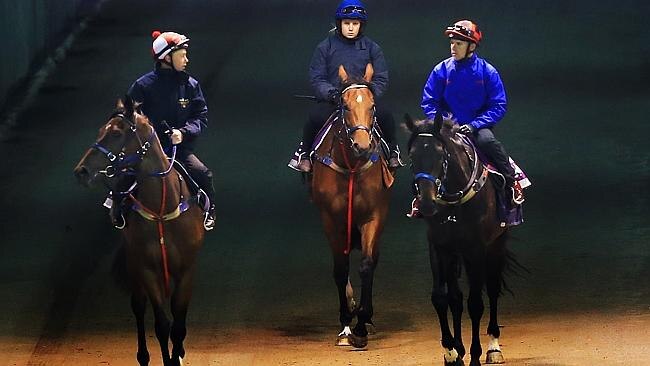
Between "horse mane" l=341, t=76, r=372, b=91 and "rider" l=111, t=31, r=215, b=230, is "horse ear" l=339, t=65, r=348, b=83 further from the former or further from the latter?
"rider" l=111, t=31, r=215, b=230

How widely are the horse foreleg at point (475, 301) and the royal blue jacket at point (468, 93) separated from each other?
3.91 feet

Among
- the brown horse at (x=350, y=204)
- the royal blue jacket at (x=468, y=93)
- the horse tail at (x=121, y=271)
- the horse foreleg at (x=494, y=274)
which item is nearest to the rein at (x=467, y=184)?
the royal blue jacket at (x=468, y=93)

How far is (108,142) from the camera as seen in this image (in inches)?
529

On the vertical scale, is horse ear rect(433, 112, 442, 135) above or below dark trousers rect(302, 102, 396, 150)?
above

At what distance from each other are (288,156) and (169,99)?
773cm

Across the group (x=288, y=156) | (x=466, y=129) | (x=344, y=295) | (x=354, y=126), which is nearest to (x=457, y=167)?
(x=466, y=129)

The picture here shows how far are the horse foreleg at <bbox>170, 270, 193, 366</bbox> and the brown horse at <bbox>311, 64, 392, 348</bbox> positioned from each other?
1.81m

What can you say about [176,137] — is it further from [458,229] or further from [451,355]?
[451,355]

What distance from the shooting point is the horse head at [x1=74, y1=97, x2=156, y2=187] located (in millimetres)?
13312

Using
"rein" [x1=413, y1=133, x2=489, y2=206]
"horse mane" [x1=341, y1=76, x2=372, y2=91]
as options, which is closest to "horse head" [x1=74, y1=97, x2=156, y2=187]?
"rein" [x1=413, y1=133, x2=489, y2=206]

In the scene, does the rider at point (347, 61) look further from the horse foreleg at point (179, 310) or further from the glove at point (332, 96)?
the horse foreleg at point (179, 310)

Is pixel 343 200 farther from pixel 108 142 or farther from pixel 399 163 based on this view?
pixel 108 142

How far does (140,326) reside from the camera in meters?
14.5

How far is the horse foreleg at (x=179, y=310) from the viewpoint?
14.4m
